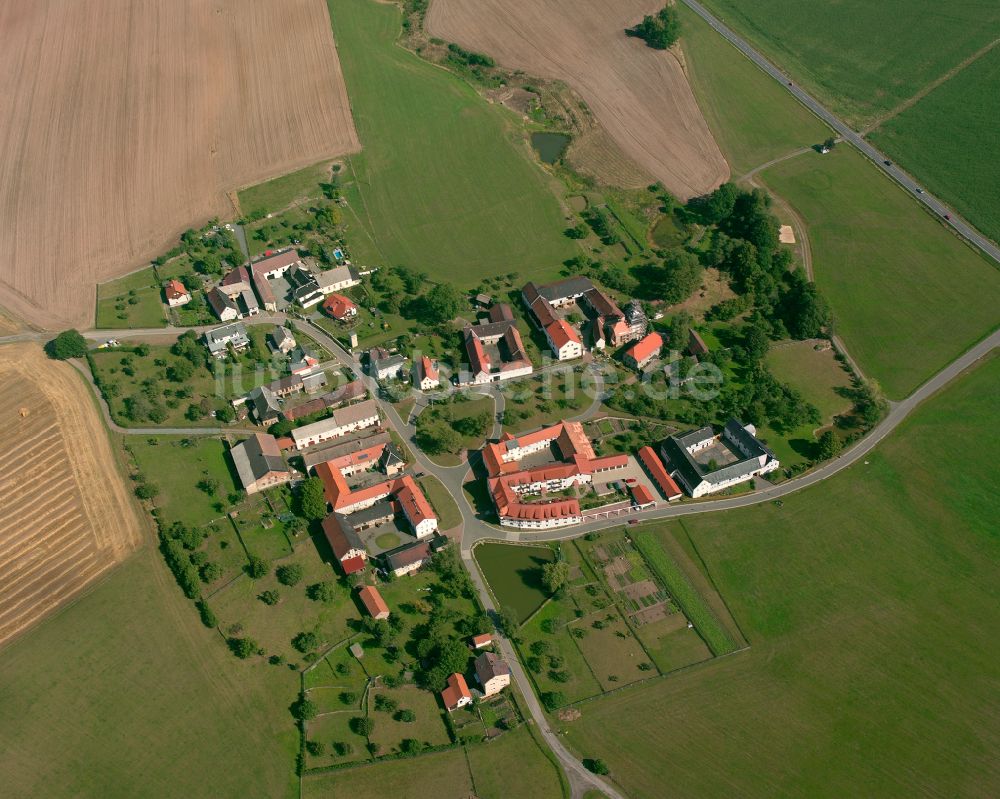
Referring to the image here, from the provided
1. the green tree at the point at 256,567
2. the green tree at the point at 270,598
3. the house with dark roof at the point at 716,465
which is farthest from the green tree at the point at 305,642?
the house with dark roof at the point at 716,465

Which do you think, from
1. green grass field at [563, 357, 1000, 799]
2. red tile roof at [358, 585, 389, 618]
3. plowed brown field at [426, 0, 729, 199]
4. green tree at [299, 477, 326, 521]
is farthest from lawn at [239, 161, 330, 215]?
green grass field at [563, 357, 1000, 799]

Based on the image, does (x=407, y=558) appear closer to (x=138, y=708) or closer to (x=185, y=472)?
(x=138, y=708)

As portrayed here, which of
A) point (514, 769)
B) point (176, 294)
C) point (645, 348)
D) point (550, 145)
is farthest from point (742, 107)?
point (514, 769)

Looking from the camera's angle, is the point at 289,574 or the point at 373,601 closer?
the point at 373,601

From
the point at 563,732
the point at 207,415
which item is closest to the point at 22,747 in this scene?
the point at 207,415

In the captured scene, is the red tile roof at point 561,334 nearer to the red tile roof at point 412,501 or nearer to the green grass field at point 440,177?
the green grass field at point 440,177

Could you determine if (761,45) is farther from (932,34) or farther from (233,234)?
(233,234)

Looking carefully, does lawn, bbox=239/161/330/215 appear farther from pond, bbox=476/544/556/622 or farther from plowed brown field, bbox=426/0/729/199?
pond, bbox=476/544/556/622
